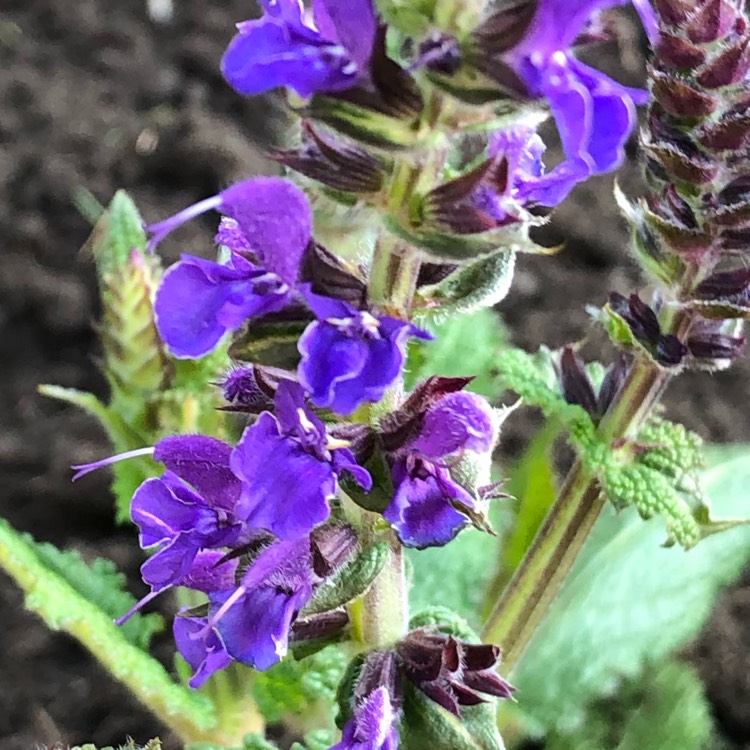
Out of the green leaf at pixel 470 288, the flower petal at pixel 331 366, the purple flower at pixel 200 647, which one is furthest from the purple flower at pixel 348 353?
the purple flower at pixel 200 647

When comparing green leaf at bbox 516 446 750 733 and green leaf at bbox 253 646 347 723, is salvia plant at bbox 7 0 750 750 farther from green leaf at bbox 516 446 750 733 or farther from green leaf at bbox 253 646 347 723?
green leaf at bbox 516 446 750 733

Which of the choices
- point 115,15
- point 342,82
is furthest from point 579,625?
point 115,15

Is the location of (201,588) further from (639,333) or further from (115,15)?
(115,15)

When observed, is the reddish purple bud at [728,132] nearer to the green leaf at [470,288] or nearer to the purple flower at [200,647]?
the green leaf at [470,288]

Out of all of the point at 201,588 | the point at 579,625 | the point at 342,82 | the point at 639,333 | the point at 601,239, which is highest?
the point at 342,82

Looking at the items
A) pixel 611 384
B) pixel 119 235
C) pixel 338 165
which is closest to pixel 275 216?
pixel 338 165

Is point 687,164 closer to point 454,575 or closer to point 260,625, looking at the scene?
point 260,625
